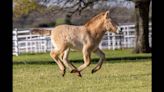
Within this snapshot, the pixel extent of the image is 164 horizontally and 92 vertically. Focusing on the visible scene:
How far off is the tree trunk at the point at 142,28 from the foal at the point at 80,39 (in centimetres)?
1635

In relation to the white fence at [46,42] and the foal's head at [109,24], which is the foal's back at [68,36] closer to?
the foal's head at [109,24]

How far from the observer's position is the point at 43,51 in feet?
103

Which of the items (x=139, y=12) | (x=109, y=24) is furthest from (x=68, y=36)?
(x=139, y=12)

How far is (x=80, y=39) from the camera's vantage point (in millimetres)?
10531

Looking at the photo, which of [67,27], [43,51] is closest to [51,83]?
[67,27]

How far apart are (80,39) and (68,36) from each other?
33 cm

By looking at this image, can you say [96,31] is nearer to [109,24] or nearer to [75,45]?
[109,24]

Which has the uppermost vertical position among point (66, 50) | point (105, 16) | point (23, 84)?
point (105, 16)

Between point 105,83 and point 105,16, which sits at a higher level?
point 105,16

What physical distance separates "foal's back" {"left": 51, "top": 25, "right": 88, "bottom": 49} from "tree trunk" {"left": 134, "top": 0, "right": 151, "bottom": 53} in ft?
54.1
